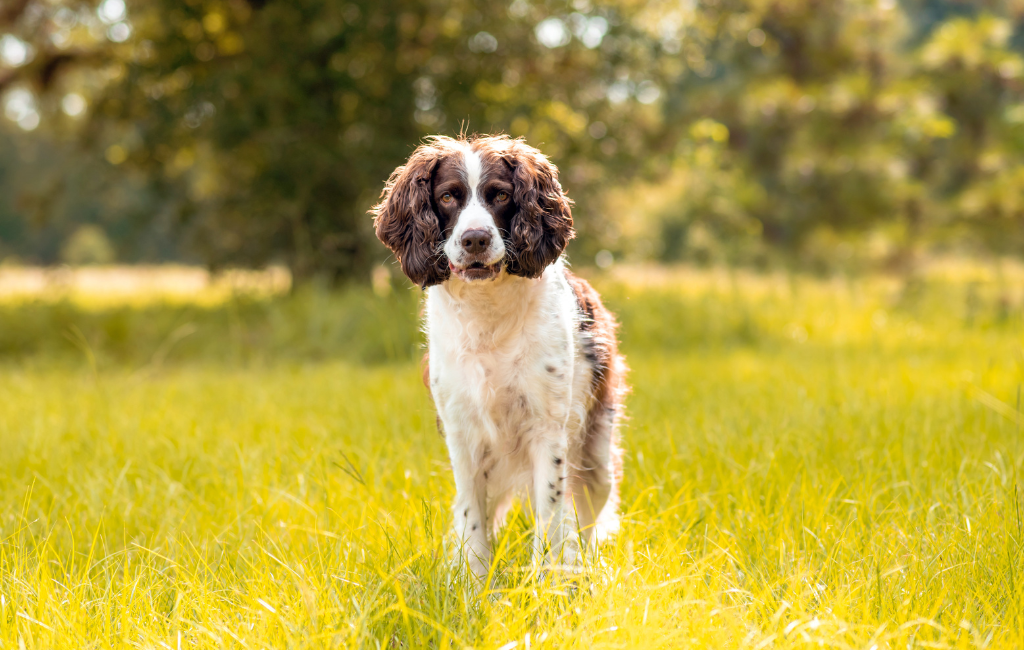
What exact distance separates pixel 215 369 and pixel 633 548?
583cm

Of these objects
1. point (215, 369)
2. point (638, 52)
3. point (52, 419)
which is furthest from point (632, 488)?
point (638, 52)

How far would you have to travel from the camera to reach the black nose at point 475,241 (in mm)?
2547

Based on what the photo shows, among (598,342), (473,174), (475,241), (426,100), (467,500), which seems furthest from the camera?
(426,100)

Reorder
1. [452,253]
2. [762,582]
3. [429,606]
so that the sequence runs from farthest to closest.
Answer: [452,253]
[762,582]
[429,606]

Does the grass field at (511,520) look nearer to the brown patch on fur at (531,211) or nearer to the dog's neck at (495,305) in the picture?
the dog's neck at (495,305)

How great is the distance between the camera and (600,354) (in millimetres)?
3088

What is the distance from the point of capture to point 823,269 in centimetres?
1859

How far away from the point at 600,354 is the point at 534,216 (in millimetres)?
656

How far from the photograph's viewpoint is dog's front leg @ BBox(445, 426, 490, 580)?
280 cm

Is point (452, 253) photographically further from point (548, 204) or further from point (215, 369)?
point (215, 369)

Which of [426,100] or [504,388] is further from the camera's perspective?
[426,100]

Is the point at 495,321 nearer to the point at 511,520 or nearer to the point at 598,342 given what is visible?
the point at 598,342

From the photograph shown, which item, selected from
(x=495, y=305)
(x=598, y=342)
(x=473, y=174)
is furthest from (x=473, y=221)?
(x=598, y=342)

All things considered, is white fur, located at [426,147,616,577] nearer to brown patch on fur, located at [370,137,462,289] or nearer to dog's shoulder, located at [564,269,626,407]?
brown patch on fur, located at [370,137,462,289]
